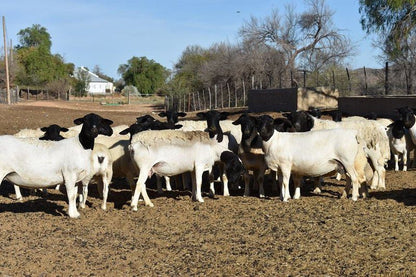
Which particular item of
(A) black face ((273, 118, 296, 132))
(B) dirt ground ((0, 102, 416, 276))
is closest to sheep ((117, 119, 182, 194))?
(B) dirt ground ((0, 102, 416, 276))

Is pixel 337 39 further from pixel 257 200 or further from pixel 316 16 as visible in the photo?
pixel 257 200

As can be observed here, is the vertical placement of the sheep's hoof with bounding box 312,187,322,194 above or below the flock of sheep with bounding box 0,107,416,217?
below

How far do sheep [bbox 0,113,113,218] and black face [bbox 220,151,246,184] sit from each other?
2.68 metres

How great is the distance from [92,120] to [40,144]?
1.01 meters

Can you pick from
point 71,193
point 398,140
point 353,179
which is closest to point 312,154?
point 353,179

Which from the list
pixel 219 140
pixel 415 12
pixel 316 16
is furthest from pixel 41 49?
pixel 219 140

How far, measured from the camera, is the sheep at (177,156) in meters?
9.56

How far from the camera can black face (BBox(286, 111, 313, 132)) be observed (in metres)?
12.2

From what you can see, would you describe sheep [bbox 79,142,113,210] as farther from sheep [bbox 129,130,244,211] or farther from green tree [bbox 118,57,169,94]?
green tree [bbox 118,57,169,94]

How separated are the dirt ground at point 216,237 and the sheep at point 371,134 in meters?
0.52

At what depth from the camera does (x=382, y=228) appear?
7.70 metres

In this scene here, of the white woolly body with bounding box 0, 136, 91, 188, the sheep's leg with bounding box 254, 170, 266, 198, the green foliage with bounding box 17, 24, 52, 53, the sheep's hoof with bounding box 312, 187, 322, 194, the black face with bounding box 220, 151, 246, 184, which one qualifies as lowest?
the sheep's hoof with bounding box 312, 187, 322, 194

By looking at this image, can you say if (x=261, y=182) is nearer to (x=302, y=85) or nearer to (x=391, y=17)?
(x=391, y=17)

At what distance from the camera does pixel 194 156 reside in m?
10.1
